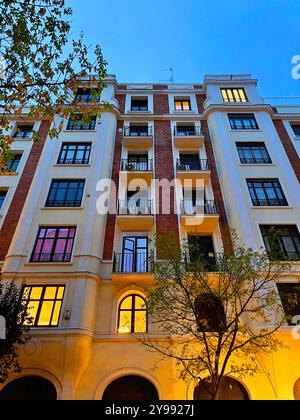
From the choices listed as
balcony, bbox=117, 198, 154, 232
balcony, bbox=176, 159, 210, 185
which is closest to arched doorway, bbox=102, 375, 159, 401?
balcony, bbox=117, 198, 154, 232

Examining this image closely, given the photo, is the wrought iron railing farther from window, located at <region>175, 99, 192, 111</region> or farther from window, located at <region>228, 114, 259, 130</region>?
window, located at <region>175, 99, 192, 111</region>

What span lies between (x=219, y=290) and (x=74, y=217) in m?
8.44

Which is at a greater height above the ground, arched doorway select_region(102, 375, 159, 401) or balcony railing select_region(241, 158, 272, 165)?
balcony railing select_region(241, 158, 272, 165)

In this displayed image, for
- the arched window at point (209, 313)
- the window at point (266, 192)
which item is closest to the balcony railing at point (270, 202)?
the window at point (266, 192)

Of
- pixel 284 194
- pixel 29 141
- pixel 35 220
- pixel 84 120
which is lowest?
pixel 84 120

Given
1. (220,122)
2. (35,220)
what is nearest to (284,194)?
(220,122)

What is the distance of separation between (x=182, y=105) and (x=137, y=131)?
489 cm

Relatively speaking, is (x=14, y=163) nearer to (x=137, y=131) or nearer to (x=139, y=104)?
(x=137, y=131)

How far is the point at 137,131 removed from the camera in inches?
804

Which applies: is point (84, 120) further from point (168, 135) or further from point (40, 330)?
point (168, 135)

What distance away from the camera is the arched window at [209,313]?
873 cm

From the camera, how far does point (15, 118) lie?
19.2m

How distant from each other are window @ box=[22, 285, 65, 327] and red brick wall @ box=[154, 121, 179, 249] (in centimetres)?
563

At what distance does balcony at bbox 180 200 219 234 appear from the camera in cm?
1454
